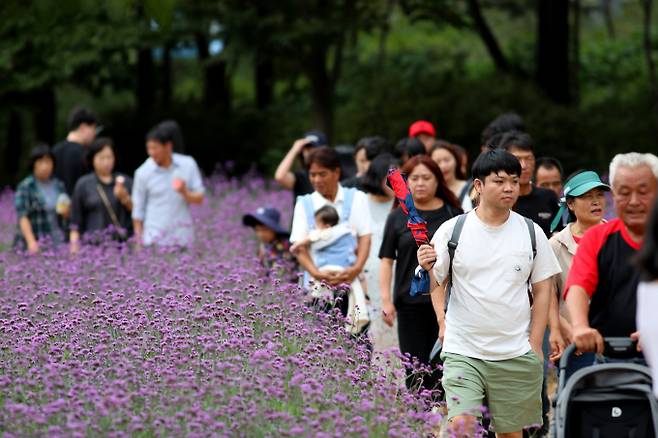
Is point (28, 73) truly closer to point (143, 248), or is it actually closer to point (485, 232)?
point (143, 248)

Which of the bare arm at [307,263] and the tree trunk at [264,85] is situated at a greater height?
the tree trunk at [264,85]

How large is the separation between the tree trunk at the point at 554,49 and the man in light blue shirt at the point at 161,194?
14.6m

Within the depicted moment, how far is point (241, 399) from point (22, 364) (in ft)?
4.02

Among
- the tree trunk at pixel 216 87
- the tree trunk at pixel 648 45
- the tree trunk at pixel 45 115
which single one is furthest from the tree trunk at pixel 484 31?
the tree trunk at pixel 45 115

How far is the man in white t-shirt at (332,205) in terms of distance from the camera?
30.7 feet

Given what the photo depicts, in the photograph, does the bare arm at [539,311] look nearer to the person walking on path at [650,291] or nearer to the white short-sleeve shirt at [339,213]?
the person walking on path at [650,291]

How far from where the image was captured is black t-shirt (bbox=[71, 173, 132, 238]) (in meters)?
12.3

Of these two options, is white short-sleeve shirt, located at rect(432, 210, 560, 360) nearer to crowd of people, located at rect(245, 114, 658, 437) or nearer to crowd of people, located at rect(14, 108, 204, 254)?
crowd of people, located at rect(245, 114, 658, 437)

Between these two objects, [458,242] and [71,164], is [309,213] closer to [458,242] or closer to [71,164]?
[458,242]

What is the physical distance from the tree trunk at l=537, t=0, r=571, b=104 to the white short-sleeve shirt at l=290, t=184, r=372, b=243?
16.9 meters

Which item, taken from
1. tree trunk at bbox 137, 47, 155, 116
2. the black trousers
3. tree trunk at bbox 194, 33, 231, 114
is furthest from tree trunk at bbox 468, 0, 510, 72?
the black trousers

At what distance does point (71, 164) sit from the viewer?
1354cm

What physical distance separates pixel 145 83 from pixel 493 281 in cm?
2585

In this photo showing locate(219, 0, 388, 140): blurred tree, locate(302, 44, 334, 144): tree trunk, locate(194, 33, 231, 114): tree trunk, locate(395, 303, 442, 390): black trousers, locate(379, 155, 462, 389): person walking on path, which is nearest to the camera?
locate(379, 155, 462, 389): person walking on path
